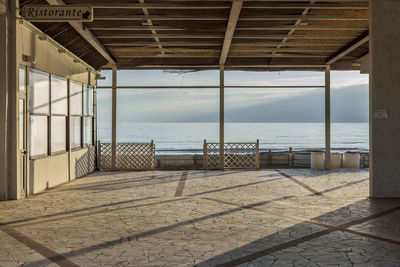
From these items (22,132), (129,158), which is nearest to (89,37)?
(22,132)

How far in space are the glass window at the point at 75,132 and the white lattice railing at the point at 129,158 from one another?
1367mm

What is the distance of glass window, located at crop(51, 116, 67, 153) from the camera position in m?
7.62

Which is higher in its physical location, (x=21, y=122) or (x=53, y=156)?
(x=21, y=122)

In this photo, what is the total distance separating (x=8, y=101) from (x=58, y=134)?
6.83 ft

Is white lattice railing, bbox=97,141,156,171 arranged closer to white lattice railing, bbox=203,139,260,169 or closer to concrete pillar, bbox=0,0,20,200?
white lattice railing, bbox=203,139,260,169

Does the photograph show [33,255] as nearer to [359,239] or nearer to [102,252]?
[102,252]

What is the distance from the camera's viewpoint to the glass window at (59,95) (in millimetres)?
7570

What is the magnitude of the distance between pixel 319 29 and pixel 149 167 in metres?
5.80

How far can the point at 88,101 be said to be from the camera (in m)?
10.1

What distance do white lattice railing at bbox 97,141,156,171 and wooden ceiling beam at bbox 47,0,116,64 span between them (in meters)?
2.49

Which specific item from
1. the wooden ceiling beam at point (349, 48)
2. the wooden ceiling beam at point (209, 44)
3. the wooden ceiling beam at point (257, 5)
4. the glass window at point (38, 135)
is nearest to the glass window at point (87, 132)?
the wooden ceiling beam at point (209, 44)

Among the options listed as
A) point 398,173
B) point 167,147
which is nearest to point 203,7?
point 398,173

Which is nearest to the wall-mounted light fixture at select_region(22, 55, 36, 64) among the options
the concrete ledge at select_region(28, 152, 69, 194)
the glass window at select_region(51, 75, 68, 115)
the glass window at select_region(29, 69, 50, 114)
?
the glass window at select_region(29, 69, 50, 114)

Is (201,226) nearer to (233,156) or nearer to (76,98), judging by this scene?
(76,98)
